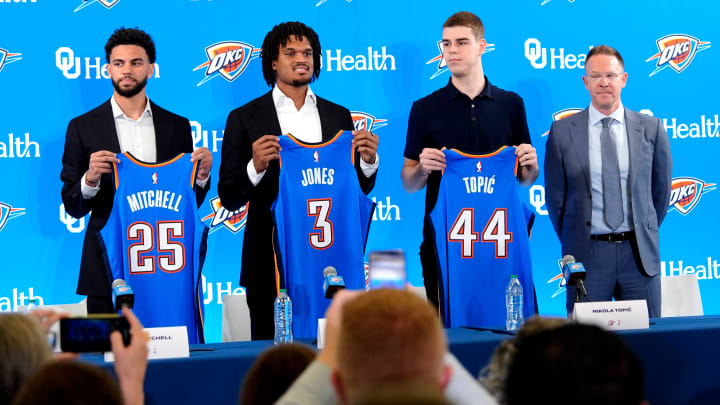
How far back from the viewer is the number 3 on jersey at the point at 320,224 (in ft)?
13.5

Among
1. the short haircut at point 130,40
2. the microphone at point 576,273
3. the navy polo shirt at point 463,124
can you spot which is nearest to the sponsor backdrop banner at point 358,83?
the short haircut at point 130,40

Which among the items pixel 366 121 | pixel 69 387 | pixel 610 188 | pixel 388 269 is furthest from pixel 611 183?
pixel 69 387

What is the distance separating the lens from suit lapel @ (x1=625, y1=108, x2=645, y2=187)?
14.9 feet

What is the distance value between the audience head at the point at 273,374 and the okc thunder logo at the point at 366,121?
3.79 meters

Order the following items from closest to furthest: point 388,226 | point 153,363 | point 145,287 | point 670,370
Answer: point 153,363
point 670,370
point 145,287
point 388,226

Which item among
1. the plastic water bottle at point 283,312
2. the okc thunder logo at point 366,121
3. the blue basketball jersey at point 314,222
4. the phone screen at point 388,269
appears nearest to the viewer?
A: the phone screen at point 388,269

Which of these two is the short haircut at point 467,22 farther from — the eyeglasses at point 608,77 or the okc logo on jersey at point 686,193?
the okc logo on jersey at point 686,193

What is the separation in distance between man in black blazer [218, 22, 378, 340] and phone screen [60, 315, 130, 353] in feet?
6.72

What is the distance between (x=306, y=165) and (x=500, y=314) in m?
1.24

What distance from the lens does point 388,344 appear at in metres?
1.31

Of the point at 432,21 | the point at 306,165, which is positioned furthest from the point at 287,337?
the point at 432,21

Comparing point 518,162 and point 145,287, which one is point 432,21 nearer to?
point 518,162

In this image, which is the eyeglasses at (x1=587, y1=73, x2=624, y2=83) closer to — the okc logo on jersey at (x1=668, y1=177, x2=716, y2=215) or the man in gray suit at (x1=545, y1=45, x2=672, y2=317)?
the man in gray suit at (x1=545, y1=45, x2=672, y2=317)

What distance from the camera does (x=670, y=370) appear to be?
307cm
